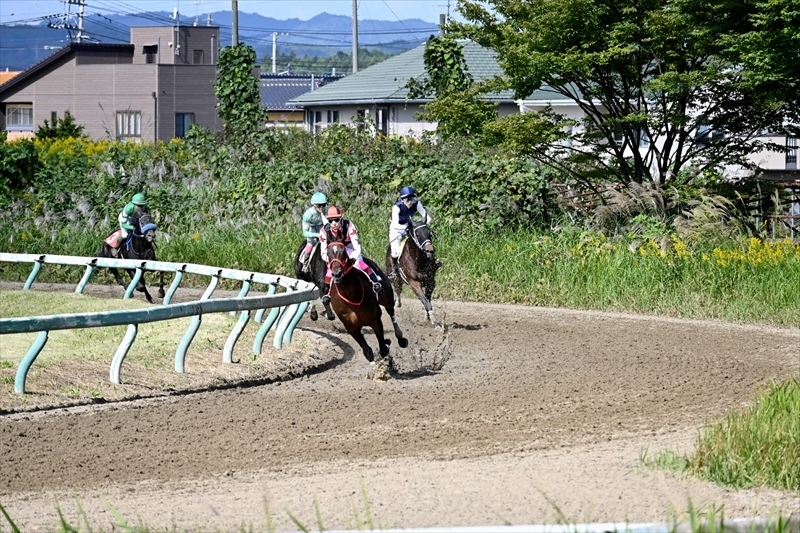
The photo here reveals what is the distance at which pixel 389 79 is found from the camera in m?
61.5

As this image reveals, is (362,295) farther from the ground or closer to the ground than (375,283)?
closer to the ground

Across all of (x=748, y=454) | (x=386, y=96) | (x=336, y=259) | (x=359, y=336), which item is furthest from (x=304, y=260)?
(x=386, y=96)

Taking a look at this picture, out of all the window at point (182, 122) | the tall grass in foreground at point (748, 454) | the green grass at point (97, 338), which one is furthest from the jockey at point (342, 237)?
the window at point (182, 122)

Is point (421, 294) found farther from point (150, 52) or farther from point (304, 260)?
point (150, 52)

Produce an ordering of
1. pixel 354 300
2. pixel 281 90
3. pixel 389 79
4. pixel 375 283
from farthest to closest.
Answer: pixel 281 90, pixel 389 79, pixel 375 283, pixel 354 300

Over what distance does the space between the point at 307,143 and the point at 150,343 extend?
66.9 feet

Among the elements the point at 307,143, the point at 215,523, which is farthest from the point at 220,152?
the point at 215,523

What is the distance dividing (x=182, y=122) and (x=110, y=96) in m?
4.89

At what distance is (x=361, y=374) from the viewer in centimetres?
1463

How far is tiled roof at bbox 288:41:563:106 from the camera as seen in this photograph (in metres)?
57.3

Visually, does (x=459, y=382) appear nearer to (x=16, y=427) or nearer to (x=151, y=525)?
(x=16, y=427)

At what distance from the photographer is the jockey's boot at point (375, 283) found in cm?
1449

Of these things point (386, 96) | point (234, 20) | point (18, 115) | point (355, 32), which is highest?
point (355, 32)

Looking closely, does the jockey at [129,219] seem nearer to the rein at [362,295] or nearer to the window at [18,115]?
the rein at [362,295]
